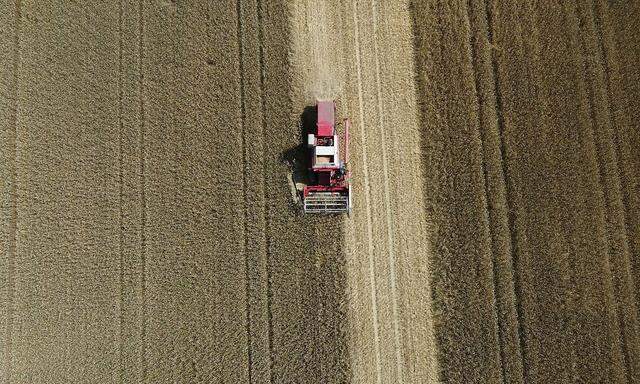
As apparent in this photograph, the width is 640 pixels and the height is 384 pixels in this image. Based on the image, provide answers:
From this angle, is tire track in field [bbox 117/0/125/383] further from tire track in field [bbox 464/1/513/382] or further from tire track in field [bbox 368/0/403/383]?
tire track in field [bbox 464/1/513/382]

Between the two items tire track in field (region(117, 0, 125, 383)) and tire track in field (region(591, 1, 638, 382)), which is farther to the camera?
tire track in field (region(117, 0, 125, 383))

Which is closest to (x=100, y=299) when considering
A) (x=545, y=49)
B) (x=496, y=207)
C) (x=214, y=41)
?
(x=214, y=41)

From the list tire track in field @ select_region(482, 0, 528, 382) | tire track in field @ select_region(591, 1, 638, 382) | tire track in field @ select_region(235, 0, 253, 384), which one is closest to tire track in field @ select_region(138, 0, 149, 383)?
tire track in field @ select_region(235, 0, 253, 384)

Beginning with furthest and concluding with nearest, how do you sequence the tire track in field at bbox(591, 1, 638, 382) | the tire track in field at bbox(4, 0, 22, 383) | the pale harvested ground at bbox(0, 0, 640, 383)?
the tire track in field at bbox(4, 0, 22, 383), the pale harvested ground at bbox(0, 0, 640, 383), the tire track in field at bbox(591, 1, 638, 382)

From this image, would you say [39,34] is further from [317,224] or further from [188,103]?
[317,224]

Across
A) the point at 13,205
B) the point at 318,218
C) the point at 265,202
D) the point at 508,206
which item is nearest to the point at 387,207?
the point at 318,218
